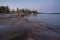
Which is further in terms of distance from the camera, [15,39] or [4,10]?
[4,10]

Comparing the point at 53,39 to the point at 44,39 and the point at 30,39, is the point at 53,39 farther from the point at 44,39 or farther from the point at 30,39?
the point at 30,39

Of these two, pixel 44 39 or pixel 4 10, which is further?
pixel 4 10

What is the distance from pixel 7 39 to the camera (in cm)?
894

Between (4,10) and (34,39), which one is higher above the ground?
(34,39)

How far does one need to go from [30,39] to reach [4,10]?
119784mm

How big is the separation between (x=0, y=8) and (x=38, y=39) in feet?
376

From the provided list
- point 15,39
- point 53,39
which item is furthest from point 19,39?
point 53,39

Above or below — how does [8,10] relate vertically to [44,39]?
below

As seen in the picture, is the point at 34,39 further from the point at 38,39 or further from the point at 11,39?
the point at 11,39

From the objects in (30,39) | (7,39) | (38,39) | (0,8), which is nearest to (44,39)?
(38,39)

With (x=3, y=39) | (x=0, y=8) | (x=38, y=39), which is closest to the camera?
(x=3, y=39)

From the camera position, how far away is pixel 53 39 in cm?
991

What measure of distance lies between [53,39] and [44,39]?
82cm

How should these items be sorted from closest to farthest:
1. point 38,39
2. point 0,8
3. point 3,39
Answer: point 3,39
point 38,39
point 0,8
